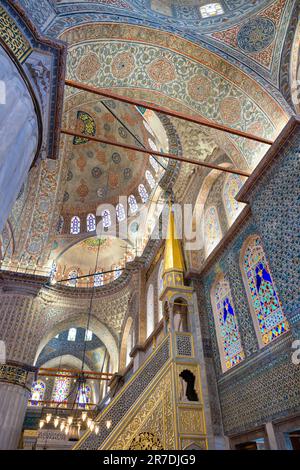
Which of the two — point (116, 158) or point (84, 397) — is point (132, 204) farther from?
point (84, 397)

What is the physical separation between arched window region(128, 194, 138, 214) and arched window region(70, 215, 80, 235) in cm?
290

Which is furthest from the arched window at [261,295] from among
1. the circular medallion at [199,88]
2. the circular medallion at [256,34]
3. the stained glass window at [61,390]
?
the stained glass window at [61,390]

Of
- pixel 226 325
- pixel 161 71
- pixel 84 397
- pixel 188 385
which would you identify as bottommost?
pixel 188 385

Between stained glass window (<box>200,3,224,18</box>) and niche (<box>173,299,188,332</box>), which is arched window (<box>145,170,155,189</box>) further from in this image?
stained glass window (<box>200,3,224,18</box>)

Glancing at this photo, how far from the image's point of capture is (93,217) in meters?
15.5

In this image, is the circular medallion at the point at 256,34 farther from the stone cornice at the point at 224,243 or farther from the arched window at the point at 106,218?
the arched window at the point at 106,218

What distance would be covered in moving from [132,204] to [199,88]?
820 centimetres

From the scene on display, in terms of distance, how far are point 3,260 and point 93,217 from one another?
6470mm

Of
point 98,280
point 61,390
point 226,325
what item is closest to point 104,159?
point 98,280

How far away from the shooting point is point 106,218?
15.3m

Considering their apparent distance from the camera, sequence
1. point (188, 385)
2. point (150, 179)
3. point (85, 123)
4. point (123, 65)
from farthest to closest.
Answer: point (150, 179)
point (85, 123)
point (123, 65)
point (188, 385)

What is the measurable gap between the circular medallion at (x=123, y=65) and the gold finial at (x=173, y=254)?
400 cm

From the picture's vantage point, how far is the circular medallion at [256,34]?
5707mm

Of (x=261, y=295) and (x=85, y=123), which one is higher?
(x=85, y=123)
